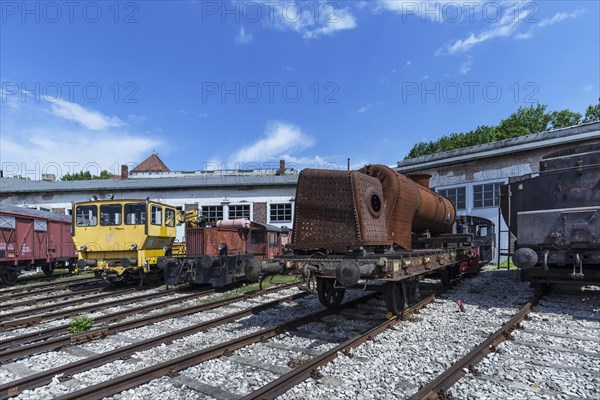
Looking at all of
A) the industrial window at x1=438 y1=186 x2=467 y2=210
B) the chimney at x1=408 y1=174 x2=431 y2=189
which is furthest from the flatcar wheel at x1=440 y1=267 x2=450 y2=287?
the industrial window at x1=438 y1=186 x2=467 y2=210

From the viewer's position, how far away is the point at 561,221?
7895mm

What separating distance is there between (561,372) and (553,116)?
152 ft

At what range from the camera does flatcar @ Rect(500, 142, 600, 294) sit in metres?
7.56

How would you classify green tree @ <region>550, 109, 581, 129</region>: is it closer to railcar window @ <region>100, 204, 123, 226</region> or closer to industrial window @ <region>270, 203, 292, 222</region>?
industrial window @ <region>270, 203, 292, 222</region>

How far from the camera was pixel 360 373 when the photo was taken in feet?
15.5

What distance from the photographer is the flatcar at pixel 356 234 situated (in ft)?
20.0

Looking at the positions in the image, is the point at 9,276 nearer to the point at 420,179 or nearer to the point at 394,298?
the point at 394,298

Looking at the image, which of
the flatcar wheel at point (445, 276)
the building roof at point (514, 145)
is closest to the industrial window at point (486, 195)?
the building roof at point (514, 145)

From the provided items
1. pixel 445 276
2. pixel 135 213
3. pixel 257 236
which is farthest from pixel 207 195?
pixel 445 276

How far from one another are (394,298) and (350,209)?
183cm

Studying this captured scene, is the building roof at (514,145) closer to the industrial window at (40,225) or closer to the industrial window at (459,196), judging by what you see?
the industrial window at (459,196)

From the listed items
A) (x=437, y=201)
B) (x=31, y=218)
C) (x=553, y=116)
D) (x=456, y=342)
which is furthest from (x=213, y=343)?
(x=553, y=116)

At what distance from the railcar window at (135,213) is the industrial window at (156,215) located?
26 cm

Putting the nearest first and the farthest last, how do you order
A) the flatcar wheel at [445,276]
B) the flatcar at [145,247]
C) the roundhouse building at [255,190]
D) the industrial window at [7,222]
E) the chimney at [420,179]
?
1. the chimney at [420,179]
2. the flatcar wheel at [445,276]
3. the flatcar at [145,247]
4. the industrial window at [7,222]
5. the roundhouse building at [255,190]
